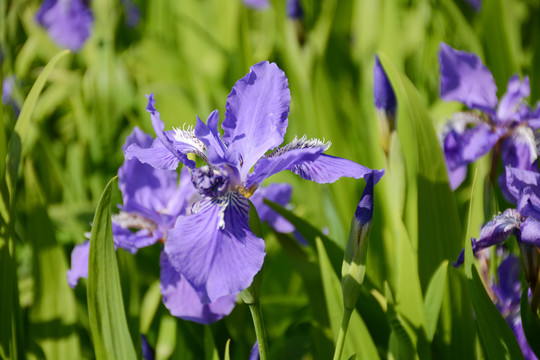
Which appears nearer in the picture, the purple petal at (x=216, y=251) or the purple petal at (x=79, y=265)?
the purple petal at (x=216, y=251)

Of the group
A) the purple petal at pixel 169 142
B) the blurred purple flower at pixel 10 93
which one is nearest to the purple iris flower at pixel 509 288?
the purple petal at pixel 169 142

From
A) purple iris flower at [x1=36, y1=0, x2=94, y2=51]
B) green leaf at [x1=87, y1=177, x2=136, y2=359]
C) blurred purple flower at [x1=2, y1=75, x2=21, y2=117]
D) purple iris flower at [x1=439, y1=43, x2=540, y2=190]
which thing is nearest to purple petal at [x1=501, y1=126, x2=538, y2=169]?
purple iris flower at [x1=439, y1=43, x2=540, y2=190]

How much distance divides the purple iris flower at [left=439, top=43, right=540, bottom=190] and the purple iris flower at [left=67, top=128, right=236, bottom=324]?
61 cm

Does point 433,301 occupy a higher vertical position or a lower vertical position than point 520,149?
lower

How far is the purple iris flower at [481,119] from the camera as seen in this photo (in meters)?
1.13

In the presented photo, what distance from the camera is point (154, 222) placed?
3.50 ft

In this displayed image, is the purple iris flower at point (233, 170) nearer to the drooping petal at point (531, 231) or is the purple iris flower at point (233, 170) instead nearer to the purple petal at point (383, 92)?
the drooping petal at point (531, 231)

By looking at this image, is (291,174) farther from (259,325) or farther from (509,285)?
(259,325)

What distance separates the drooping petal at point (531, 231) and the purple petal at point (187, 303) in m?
0.49

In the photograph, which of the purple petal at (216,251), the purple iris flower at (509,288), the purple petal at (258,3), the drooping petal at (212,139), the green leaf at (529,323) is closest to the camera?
the purple petal at (216,251)

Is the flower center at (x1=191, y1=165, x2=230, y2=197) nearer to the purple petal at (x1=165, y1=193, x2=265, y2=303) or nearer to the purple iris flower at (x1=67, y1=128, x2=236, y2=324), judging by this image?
the purple petal at (x1=165, y1=193, x2=265, y2=303)

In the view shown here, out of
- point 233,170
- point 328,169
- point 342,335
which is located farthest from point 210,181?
point 342,335

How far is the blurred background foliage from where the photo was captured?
1.01 metres

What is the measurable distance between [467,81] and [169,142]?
0.84 meters
